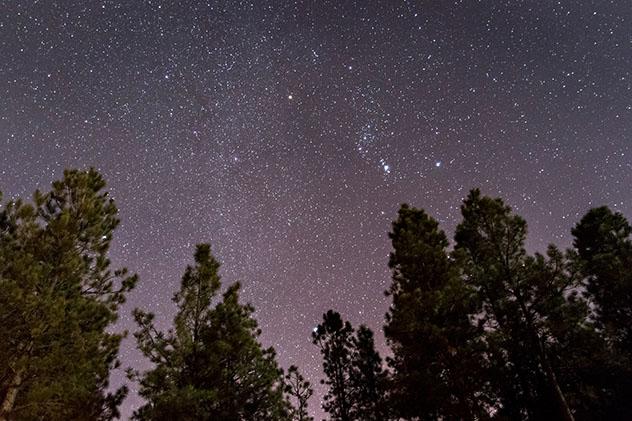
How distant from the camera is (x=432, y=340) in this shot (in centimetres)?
1933

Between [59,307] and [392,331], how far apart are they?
14.6m

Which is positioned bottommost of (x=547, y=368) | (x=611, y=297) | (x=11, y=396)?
(x=11, y=396)

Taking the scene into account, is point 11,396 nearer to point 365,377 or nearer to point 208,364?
point 208,364

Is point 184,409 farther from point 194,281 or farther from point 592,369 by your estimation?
point 592,369

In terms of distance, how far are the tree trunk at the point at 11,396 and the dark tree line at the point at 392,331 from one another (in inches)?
1.5

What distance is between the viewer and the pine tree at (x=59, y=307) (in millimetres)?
11664

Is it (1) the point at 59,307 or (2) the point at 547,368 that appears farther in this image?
(2) the point at 547,368

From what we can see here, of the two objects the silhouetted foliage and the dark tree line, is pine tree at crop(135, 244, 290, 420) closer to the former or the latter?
the dark tree line

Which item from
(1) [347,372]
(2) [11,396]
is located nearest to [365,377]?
(1) [347,372]

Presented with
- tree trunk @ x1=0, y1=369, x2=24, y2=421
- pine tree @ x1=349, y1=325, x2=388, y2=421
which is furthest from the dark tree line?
pine tree @ x1=349, y1=325, x2=388, y2=421

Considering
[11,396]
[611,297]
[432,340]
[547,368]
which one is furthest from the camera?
[611,297]

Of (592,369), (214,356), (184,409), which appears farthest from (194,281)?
(592,369)

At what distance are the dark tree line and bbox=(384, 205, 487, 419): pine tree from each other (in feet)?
0.18

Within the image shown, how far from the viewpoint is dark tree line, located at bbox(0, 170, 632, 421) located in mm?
12148
